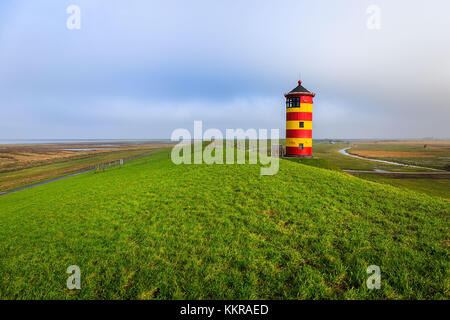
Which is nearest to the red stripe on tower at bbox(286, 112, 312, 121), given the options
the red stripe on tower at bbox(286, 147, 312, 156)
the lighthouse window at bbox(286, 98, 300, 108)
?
the lighthouse window at bbox(286, 98, 300, 108)

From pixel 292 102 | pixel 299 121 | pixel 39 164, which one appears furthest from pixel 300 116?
pixel 39 164

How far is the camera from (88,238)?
26.7 feet

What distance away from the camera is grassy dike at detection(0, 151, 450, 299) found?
5.33m

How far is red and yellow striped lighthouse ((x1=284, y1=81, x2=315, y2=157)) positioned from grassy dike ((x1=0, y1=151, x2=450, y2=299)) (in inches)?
526

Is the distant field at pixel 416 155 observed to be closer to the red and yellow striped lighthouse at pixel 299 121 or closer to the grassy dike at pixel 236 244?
the red and yellow striped lighthouse at pixel 299 121

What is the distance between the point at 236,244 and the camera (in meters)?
7.17

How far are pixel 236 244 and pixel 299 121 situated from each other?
2125 centimetres

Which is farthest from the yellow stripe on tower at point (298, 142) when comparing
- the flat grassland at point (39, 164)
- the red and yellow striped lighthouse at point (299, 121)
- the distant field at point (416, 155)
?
the flat grassland at point (39, 164)

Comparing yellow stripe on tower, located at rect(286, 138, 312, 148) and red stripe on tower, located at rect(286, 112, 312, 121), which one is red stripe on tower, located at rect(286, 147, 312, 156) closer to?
yellow stripe on tower, located at rect(286, 138, 312, 148)

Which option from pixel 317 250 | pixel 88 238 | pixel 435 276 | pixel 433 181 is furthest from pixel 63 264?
pixel 433 181

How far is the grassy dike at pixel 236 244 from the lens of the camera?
533cm

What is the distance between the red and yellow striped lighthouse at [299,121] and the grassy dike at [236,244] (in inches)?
526
